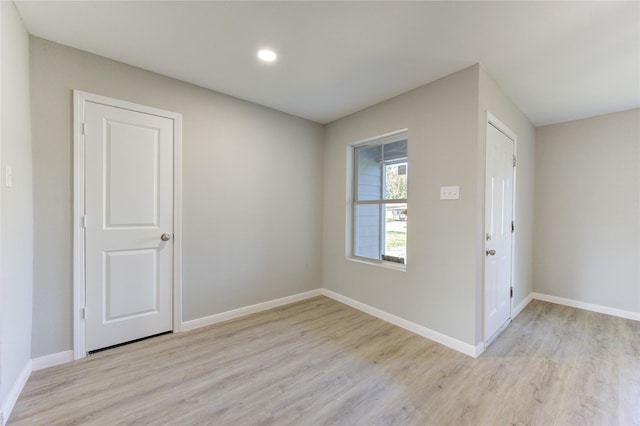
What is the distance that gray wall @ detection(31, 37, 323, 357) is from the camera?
1990 millimetres

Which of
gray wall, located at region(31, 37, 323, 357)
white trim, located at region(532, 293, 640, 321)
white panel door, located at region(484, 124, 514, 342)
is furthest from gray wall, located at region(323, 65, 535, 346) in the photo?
gray wall, located at region(31, 37, 323, 357)

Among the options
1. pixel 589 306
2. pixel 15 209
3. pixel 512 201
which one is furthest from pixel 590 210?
pixel 15 209

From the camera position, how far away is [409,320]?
272 cm

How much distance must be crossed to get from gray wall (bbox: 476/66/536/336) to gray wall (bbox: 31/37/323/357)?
2.11 m

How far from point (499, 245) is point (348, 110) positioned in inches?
90.9

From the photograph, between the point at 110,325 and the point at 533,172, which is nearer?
the point at 110,325

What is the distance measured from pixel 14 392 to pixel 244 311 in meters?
1.75

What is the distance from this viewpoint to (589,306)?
3348mm

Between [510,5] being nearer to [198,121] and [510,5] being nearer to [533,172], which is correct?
[198,121]

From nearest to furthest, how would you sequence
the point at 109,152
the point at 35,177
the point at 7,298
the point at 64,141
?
the point at 7,298, the point at 35,177, the point at 64,141, the point at 109,152

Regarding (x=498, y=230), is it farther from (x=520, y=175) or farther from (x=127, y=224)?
(x=127, y=224)

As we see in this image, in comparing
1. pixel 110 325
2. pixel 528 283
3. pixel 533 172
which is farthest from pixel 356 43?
pixel 528 283

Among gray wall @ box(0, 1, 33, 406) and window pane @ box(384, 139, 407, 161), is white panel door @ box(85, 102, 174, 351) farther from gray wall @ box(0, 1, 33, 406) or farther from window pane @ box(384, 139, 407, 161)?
window pane @ box(384, 139, 407, 161)

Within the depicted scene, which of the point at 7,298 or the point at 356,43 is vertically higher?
the point at 356,43
